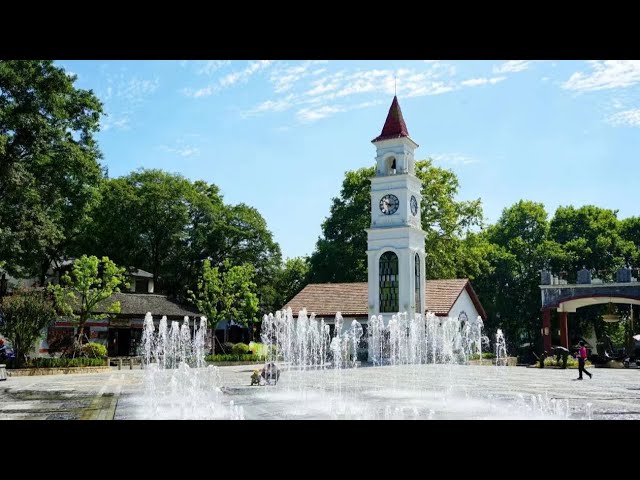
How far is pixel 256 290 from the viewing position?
42.3 meters

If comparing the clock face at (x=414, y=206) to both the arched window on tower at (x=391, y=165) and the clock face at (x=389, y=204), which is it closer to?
the clock face at (x=389, y=204)

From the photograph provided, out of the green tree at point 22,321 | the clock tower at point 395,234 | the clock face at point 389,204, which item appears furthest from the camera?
the clock face at point 389,204

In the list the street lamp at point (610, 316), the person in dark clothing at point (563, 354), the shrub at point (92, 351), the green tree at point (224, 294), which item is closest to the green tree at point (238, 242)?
the green tree at point (224, 294)

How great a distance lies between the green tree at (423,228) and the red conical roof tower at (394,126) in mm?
6656

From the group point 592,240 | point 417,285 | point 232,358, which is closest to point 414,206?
point 417,285

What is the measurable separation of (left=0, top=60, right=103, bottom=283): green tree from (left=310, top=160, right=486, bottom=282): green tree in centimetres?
1626

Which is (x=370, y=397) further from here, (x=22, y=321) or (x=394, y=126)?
(x=394, y=126)

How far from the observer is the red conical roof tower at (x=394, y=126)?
32031 mm

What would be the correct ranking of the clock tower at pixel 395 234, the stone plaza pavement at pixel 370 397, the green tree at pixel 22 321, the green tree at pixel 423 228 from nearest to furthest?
the stone plaza pavement at pixel 370 397 < the green tree at pixel 22 321 < the clock tower at pixel 395 234 < the green tree at pixel 423 228

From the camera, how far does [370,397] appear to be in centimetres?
1412

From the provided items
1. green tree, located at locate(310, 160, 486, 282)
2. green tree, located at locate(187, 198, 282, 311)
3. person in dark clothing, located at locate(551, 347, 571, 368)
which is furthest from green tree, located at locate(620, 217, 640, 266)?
green tree, located at locate(187, 198, 282, 311)

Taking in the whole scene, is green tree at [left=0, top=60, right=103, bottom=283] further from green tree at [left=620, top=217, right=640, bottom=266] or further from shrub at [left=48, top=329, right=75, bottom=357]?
green tree at [left=620, top=217, right=640, bottom=266]
